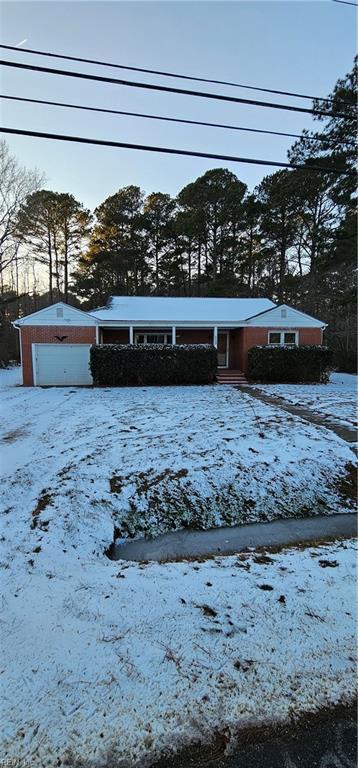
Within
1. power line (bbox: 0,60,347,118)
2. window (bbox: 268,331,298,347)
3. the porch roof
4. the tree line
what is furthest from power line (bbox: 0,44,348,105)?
the tree line

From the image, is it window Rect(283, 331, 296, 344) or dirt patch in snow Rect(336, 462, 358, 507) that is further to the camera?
window Rect(283, 331, 296, 344)

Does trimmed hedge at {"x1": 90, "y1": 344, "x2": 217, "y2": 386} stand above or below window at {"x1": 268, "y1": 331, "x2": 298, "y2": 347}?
below

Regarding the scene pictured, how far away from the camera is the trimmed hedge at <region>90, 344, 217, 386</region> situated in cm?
1395

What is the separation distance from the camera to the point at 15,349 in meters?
28.5

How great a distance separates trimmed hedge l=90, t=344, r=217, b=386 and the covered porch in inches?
140

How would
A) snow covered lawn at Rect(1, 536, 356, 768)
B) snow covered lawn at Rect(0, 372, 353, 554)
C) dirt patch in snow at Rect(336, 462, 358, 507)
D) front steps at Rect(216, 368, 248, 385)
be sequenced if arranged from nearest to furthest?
snow covered lawn at Rect(1, 536, 356, 768)
snow covered lawn at Rect(0, 372, 353, 554)
dirt patch in snow at Rect(336, 462, 358, 507)
front steps at Rect(216, 368, 248, 385)

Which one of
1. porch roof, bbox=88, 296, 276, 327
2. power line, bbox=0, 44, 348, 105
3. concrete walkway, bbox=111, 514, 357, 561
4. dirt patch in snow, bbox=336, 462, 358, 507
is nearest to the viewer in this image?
concrete walkway, bbox=111, 514, 357, 561

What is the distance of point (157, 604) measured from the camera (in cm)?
267

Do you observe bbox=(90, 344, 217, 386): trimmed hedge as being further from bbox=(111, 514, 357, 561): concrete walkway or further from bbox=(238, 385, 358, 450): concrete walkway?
bbox=(111, 514, 357, 561): concrete walkway

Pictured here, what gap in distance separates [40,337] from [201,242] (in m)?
18.5

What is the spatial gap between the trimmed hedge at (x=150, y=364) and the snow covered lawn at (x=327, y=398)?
266 cm

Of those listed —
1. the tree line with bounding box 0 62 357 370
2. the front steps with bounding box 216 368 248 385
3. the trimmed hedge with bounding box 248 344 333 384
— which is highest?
the tree line with bounding box 0 62 357 370

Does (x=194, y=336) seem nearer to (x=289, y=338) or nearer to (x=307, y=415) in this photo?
(x=289, y=338)

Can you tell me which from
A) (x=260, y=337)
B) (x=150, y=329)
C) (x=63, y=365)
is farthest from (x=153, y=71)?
(x=150, y=329)
